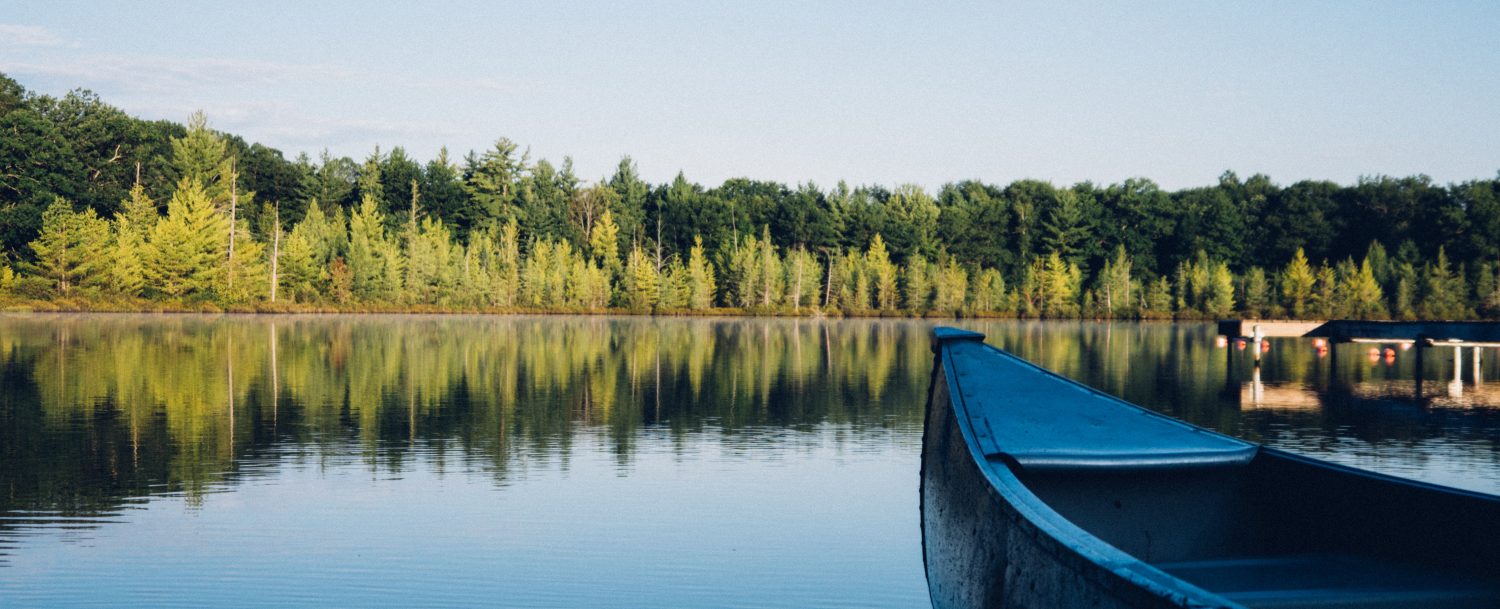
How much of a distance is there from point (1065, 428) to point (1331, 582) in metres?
1.73

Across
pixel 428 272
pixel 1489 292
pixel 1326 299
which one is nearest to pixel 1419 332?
pixel 1326 299

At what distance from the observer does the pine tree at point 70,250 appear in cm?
6525

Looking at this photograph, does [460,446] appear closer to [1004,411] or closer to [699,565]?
[699,565]

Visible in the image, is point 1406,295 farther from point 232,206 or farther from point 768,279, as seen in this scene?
point 232,206

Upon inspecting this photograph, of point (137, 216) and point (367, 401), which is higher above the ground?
point (137, 216)

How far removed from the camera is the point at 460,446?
1470 centimetres

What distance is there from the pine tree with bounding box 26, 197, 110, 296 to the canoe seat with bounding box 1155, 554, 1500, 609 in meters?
69.8

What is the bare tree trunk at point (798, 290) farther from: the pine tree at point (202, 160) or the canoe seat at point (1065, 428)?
the canoe seat at point (1065, 428)

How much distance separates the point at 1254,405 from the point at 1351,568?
49.2 feet

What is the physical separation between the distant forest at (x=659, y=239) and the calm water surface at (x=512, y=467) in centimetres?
4732

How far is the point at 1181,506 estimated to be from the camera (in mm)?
7504

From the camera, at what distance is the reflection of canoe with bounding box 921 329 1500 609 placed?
6.25 m

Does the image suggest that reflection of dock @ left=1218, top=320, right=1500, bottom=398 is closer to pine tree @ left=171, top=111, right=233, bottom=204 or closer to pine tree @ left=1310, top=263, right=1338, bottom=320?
pine tree @ left=1310, top=263, right=1338, bottom=320

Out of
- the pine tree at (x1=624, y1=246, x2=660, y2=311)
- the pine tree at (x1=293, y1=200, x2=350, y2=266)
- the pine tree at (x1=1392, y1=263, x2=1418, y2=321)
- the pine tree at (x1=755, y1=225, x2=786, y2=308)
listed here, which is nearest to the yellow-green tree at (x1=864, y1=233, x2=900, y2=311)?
the pine tree at (x1=755, y1=225, x2=786, y2=308)
